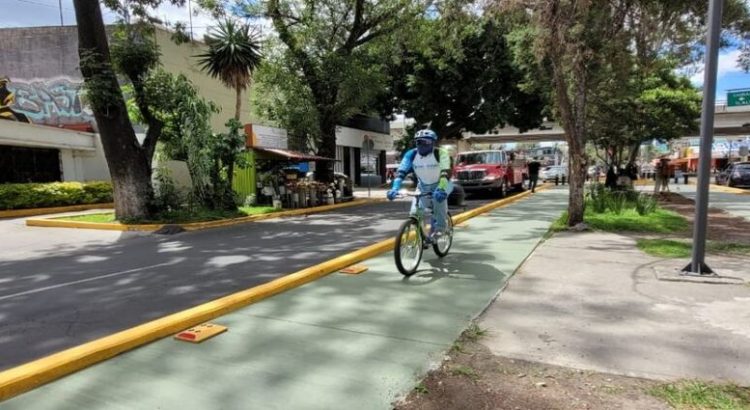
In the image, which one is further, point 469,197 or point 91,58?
point 469,197

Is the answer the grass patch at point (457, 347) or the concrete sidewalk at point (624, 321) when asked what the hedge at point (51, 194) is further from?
the grass patch at point (457, 347)

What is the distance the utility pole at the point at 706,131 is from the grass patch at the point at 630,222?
429cm

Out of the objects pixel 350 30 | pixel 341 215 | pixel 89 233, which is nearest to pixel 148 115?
pixel 89 233

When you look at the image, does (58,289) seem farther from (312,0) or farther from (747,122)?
(747,122)

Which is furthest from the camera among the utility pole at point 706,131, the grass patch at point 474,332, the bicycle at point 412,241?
the bicycle at point 412,241

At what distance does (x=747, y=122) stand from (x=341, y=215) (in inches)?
1703

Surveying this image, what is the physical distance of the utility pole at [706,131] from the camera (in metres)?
6.00

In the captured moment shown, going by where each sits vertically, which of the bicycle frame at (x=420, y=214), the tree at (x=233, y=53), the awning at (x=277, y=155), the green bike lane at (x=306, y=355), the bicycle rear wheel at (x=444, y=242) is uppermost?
the tree at (x=233, y=53)

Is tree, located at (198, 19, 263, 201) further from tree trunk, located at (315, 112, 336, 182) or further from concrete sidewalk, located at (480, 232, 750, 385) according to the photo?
concrete sidewalk, located at (480, 232, 750, 385)

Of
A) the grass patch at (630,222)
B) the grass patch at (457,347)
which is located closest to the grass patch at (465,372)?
the grass patch at (457,347)

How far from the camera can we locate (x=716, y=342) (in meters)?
4.09

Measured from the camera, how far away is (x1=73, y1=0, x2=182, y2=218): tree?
1306 centimetres

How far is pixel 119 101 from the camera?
13.3 meters

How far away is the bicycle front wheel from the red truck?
14.4m
